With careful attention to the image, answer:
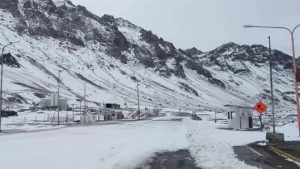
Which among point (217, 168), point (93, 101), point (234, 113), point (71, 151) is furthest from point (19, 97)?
point (217, 168)

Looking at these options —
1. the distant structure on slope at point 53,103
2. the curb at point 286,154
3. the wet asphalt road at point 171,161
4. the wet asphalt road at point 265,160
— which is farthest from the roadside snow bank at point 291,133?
the distant structure on slope at point 53,103

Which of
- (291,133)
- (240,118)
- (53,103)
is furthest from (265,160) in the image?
(53,103)

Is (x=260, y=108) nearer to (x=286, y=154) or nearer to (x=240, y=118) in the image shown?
(x=240, y=118)

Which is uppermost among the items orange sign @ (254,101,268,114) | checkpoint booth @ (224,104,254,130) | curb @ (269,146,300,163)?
orange sign @ (254,101,268,114)

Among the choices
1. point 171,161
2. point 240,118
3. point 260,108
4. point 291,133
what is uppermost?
point 260,108

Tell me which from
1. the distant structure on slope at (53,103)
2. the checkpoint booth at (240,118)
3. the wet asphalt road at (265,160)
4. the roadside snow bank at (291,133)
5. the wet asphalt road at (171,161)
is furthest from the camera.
→ the distant structure on slope at (53,103)

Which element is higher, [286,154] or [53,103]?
[53,103]

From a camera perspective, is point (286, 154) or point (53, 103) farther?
point (53, 103)

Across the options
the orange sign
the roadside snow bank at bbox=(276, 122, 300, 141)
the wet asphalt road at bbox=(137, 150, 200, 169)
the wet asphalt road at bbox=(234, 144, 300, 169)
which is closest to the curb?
the wet asphalt road at bbox=(234, 144, 300, 169)

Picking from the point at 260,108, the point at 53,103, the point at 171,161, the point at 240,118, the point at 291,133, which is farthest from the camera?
the point at 53,103

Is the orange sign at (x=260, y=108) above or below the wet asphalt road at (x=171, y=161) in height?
above

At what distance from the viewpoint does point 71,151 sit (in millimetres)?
21188

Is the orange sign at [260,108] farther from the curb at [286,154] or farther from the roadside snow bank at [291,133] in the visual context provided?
the curb at [286,154]

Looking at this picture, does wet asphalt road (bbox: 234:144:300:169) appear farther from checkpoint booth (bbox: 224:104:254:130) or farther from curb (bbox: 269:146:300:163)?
checkpoint booth (bbox: 224:104:254:130)
